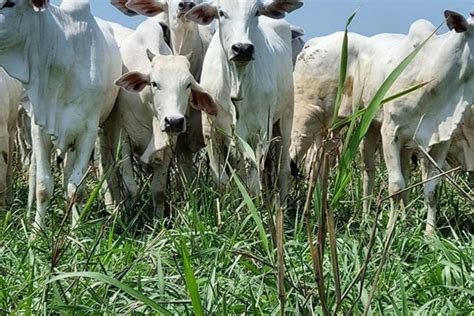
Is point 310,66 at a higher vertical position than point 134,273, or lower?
lower

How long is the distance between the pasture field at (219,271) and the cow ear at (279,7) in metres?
1.39

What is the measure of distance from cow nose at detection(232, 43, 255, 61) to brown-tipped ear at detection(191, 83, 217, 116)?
573mm

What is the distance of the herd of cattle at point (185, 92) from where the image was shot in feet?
18.6

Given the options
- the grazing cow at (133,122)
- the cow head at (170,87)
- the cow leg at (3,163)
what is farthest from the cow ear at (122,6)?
the cow leg at (3,163)

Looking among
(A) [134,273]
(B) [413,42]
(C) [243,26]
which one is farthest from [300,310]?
(B) [413,42]

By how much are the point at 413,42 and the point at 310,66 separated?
1.46m

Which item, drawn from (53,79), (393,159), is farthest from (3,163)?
(393,159)

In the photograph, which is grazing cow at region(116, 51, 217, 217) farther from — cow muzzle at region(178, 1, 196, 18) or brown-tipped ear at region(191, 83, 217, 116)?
cow muzzle at region(178, 1, 196, 18)

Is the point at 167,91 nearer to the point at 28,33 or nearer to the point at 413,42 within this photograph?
the point at 28,33

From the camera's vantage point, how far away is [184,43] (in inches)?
280

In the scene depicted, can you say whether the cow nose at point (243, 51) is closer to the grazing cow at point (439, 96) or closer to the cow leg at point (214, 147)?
the cow leg at point (214, 147)

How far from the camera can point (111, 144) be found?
6.96 metres

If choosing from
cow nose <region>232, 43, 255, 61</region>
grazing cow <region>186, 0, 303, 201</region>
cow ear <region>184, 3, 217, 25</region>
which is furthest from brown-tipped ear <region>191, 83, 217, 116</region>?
cow nose <region>232, 43, 255, 61</region>

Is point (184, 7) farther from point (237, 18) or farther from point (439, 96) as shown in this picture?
point (439, 96)
